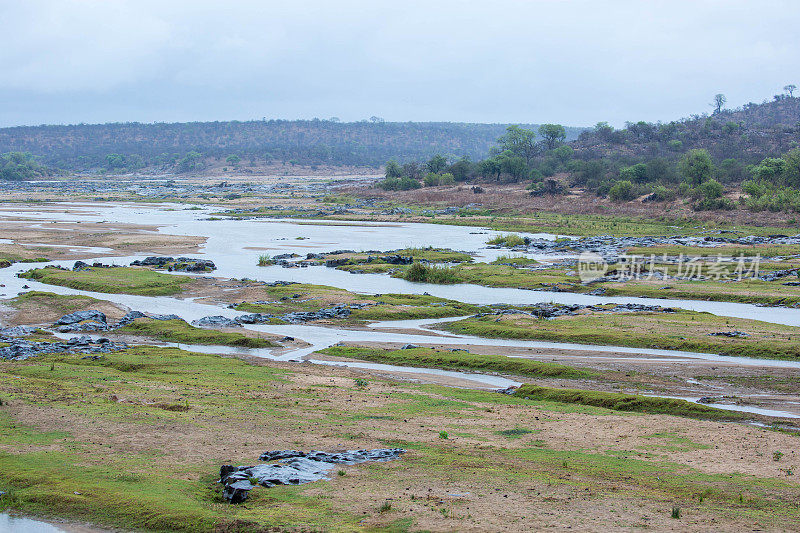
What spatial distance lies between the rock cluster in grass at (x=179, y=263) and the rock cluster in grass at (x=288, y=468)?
4612 cm

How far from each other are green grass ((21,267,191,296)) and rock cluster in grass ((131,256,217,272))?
8.68 ft

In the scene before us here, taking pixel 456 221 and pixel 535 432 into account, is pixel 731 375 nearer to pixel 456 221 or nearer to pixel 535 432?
pixel 535 432

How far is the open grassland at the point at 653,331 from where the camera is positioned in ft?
119

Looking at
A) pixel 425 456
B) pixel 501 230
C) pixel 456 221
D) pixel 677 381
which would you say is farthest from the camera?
pixel 456 221

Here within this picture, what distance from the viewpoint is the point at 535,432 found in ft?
78.2

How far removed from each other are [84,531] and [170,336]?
2588 centimetres

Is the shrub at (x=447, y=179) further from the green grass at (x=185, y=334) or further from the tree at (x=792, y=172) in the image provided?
the green grass at (x=185, y=334)

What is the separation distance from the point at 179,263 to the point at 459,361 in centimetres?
3810

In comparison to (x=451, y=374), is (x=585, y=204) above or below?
above

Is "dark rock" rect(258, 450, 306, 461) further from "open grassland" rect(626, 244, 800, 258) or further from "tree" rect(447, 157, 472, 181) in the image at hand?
"tree" rect(447, 157, 472, 181)

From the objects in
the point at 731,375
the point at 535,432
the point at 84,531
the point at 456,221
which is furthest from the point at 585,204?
the point at 84,531

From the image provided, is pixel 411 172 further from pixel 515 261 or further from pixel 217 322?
pixel 217 322

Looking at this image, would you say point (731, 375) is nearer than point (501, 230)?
Answer: Yes

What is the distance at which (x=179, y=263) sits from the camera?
65688mm
